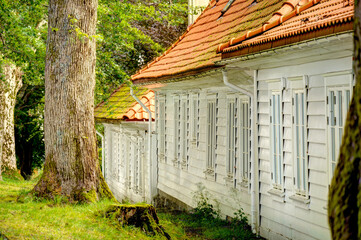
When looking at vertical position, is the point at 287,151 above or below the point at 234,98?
below

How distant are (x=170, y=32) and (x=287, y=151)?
1663 centimetres

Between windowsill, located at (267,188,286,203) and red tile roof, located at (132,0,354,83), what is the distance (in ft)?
7.40

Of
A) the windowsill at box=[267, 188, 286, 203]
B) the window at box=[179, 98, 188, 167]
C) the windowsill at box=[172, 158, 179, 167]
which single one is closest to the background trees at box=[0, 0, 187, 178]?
the window at box=[179, 98, 188, 167]

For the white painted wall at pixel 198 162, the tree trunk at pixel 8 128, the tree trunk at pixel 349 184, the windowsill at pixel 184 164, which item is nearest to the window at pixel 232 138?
the white painted wall at pixel 198 162

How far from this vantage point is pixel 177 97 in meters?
17.0

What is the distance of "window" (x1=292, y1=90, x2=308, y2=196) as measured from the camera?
29.5ft

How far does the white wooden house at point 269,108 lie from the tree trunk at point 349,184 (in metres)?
2.82

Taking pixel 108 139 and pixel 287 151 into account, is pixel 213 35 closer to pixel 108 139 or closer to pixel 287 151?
pixel 287 151

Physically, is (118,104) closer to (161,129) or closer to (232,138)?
(161,129)

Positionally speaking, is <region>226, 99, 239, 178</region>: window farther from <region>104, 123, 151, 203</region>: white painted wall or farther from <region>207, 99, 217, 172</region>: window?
<region>104, 123, 151, 203</region>: white painted wall

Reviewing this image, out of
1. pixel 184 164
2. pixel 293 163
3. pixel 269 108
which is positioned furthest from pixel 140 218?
pixel 184 164

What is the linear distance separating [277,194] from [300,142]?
3.73 feet

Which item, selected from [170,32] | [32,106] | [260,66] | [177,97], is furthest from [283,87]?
[32,106]

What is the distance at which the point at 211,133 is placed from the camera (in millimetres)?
14016
